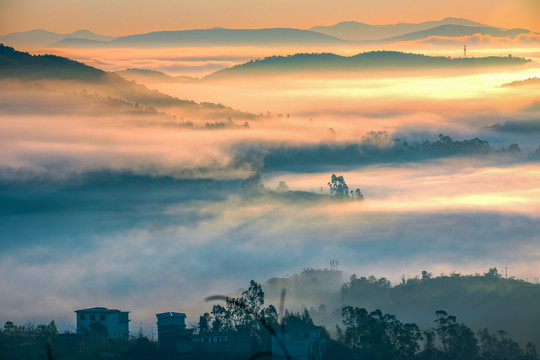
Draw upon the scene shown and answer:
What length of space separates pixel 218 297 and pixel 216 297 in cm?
18

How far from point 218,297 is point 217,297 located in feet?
0.46

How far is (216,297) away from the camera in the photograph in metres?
89.1

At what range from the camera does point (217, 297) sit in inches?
3509

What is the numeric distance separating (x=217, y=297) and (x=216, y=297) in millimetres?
67

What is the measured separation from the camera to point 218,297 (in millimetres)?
89250
